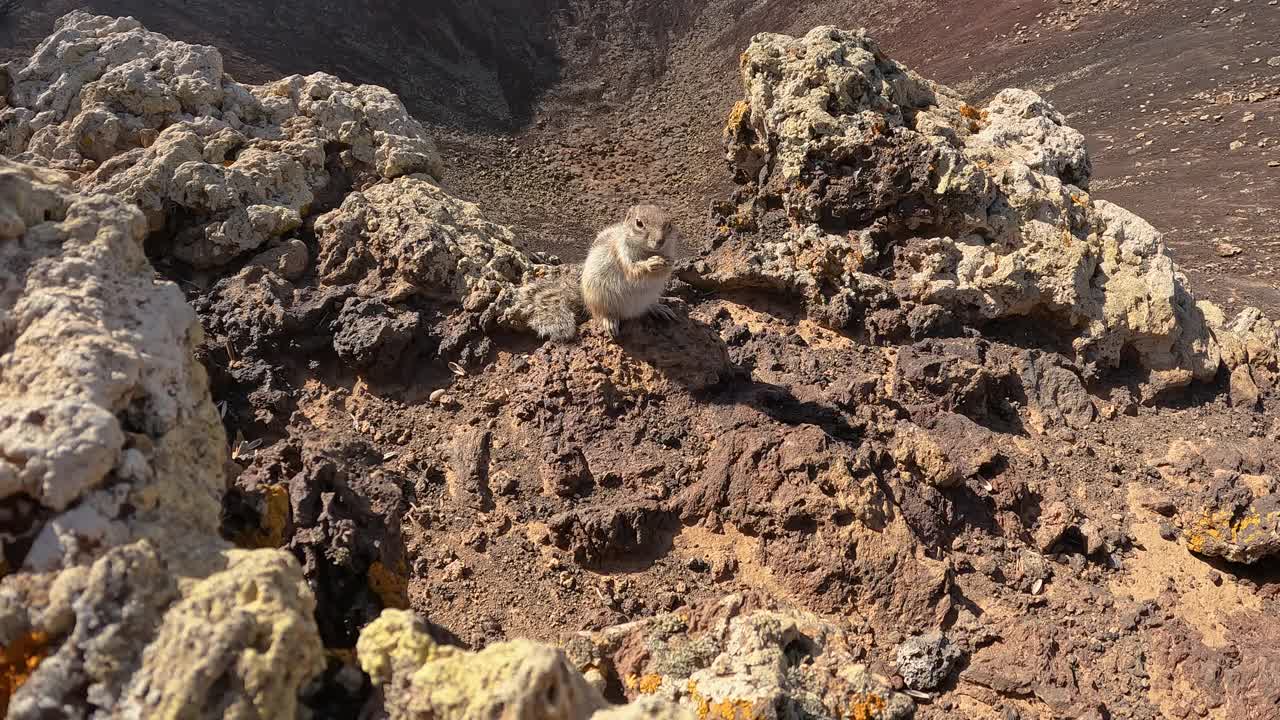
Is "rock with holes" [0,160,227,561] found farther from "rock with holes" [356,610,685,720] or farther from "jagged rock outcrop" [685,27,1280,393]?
"jagged rock outcrop" [685,27,1280,393]

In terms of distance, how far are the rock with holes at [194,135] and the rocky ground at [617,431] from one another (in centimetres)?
3

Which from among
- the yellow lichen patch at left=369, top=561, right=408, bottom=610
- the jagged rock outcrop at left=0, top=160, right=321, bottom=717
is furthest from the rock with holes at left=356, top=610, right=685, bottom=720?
the yellow lichen patch at left=369, top=561, right=408, bottom=610

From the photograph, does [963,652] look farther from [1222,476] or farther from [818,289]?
[818,289]

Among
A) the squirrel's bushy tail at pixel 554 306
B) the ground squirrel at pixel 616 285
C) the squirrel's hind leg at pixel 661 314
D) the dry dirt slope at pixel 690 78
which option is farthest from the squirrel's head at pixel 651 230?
the dry dirt slope at pixel 690 78

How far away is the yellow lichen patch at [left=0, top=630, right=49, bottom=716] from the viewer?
1938 mm

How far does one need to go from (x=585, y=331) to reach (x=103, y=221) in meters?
3.04

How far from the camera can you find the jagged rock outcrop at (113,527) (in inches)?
76.5

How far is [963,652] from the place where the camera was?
4.12m

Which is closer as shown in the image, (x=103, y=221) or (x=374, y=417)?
(x=103, y=221)

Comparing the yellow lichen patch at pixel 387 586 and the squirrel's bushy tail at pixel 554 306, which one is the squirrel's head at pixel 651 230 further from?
the yellow lichen patch at pixel 387 586

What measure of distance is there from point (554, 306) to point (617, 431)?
3.24 ft

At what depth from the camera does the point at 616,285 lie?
5.24 metres

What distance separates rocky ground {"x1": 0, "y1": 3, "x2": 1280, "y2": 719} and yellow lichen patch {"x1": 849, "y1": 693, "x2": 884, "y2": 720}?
5 centimetres

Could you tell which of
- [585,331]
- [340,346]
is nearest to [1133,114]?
[585,331]
